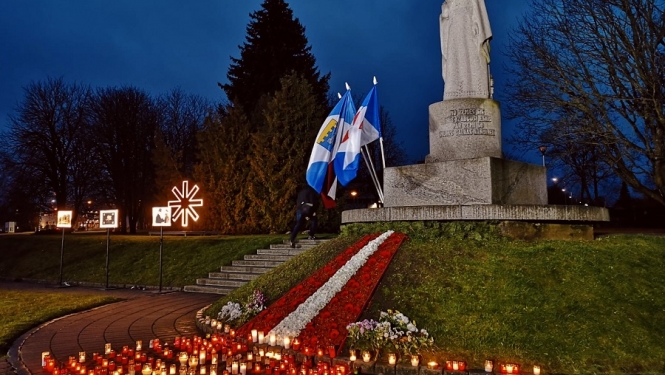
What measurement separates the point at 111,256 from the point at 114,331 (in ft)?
46.4

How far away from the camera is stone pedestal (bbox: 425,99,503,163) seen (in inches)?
435

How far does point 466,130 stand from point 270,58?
3043 centimetres

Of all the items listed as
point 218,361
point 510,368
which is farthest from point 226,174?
point 510,368

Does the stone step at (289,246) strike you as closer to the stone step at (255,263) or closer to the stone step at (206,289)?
the stone step at (255,263)

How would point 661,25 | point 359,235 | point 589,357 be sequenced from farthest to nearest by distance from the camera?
point 661,25, point 359,235, point 589,357

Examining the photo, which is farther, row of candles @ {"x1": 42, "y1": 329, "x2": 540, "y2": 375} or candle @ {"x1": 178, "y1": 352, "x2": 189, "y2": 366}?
candle @ {"x1": 178, "y1": 352, "x2": 189, "y2": 366}

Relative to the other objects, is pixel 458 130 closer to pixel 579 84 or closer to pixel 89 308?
pixel 89 308

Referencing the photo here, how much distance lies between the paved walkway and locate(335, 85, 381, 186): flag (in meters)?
4.55

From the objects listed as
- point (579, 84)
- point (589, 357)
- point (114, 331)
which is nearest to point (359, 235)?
point (114, 331)

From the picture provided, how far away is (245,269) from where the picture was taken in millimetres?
16812

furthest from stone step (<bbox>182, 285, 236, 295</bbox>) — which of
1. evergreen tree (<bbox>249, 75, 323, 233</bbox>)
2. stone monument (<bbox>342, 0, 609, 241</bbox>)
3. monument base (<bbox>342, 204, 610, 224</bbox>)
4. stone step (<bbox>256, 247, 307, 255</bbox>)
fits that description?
evergreen tree (<bbox>249, 75, 323, 233</bbox>)

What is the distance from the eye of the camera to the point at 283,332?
738 cm

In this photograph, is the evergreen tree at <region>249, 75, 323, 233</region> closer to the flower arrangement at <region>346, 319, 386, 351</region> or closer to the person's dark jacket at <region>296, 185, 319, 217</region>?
the person's dark jacket at <region>296, 185, 319, 217</region>

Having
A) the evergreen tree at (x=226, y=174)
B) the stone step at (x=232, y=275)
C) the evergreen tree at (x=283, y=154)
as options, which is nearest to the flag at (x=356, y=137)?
the stone step at (x=232, y=275)
